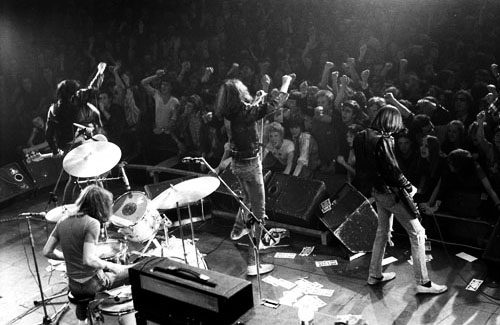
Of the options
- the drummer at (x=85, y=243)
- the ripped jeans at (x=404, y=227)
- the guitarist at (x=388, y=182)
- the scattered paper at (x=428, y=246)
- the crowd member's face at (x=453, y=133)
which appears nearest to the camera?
the drummer at (x=85, y=243)

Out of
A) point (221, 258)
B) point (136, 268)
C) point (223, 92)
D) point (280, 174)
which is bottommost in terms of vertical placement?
point (221, 258)

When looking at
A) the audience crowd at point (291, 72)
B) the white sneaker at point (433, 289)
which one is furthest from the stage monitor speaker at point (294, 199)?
the white sneaker at point (433, 289)

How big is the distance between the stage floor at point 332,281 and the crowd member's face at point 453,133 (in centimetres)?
118

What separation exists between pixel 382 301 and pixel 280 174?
2.31 m

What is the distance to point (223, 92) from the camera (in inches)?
211

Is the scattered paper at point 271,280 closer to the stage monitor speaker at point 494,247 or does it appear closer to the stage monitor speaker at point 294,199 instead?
the stage monitor speaker at point 294,199

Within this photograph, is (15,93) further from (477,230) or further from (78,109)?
(477,230)

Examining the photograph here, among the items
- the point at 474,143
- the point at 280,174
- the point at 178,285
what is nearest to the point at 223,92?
the point at 280,174

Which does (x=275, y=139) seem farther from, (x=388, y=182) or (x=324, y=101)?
(x=388, y=182)

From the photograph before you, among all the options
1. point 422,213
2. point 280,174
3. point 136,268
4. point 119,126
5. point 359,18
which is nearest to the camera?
point 136,268

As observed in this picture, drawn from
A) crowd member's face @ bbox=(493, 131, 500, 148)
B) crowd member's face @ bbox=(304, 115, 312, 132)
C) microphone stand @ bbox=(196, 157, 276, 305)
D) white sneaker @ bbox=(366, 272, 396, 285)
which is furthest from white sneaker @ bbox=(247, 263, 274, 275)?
crowd member's face @ bbox=(493, 131, 500, 148)

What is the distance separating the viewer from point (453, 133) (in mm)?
6266

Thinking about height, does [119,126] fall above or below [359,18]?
below

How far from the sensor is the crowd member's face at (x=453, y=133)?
246 inches
